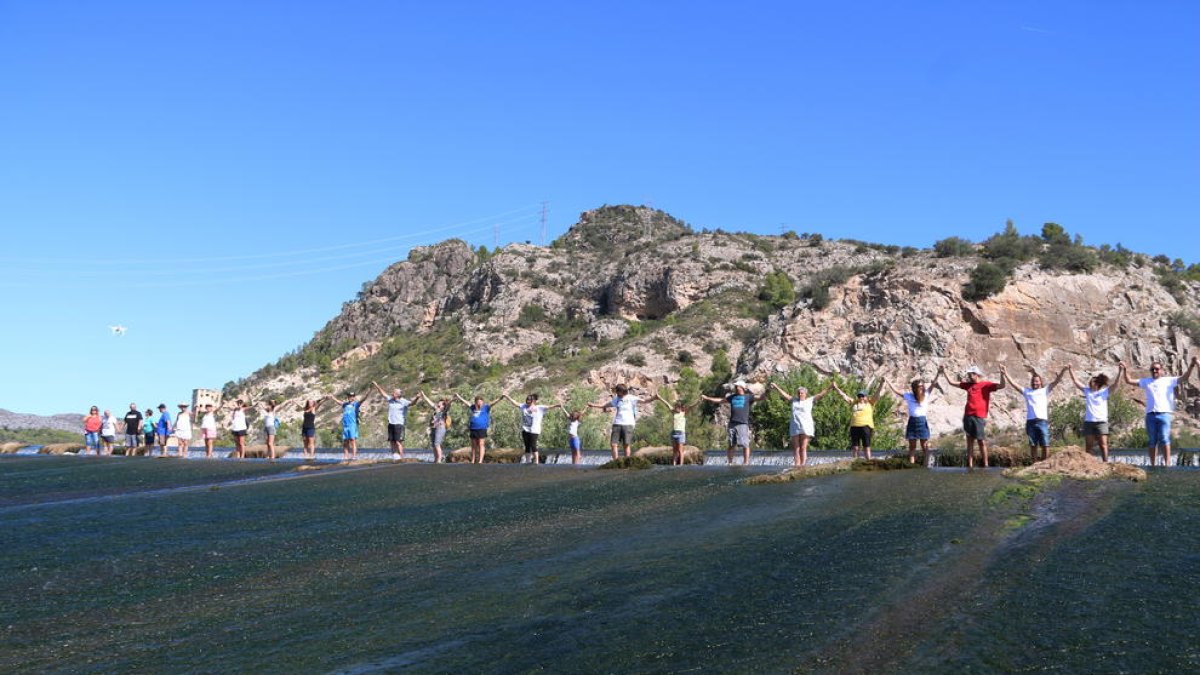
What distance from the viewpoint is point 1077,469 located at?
16.5m

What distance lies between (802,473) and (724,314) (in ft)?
209

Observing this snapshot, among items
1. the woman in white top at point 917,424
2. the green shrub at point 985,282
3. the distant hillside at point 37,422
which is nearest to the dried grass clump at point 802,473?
the woman in white top at point 917,424

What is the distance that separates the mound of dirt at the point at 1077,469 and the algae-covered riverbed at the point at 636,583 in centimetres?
63

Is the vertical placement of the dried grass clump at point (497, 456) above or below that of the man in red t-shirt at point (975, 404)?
below

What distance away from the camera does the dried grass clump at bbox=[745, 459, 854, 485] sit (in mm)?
18812

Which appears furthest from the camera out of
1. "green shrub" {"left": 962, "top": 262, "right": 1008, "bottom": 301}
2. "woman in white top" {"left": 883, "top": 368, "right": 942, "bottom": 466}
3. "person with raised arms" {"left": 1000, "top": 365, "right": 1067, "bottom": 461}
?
"green shrub" {"left": 962, "top": 262, "right": 1008, "bottom": 301}

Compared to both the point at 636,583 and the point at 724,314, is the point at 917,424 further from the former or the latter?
the point at 724,314

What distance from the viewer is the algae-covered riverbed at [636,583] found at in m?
7.79

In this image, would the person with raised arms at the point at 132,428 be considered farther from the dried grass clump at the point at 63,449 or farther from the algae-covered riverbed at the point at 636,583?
the algae-covered riverbed at the point at 636,583

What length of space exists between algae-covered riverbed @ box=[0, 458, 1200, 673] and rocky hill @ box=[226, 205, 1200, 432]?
128 feet

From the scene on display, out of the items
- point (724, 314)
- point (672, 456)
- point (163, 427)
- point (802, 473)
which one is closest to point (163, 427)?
point (163, 427)

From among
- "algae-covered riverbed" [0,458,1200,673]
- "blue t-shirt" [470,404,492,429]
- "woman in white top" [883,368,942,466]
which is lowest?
"algae-covered riverbed" [0,458,1200,673]

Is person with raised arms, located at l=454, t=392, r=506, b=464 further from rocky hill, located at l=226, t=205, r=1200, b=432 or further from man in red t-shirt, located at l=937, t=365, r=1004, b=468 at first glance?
rocky hill, located at l=226, t=205, r=1200, b=432

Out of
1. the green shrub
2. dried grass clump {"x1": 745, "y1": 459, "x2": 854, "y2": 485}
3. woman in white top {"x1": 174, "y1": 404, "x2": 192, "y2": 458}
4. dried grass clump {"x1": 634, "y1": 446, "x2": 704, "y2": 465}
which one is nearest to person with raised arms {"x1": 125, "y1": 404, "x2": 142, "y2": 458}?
woman in white top {"x1": 174, "y1": 404, "x2": 192, "y2": 458}
